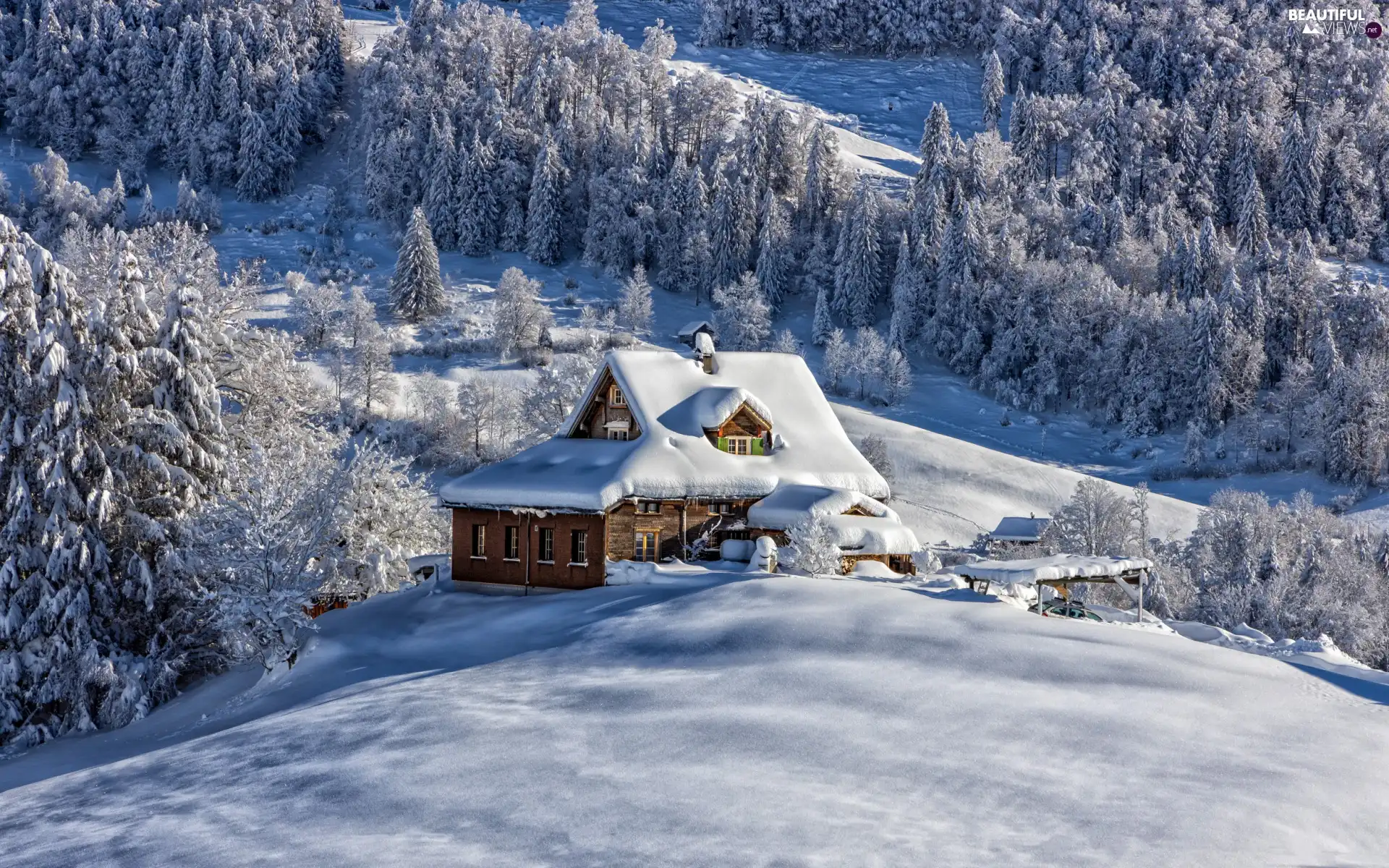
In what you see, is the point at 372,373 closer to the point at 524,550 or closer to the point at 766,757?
the point at 524,550

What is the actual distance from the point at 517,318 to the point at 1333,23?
393 ft

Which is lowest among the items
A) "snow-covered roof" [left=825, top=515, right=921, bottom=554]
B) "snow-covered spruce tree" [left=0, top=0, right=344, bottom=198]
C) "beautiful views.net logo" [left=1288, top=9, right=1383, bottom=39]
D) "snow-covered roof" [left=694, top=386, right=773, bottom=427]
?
"snow-covered roof" [left=825, top=515, right=921, bottom=554]

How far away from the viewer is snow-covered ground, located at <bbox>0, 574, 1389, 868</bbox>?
14555mm

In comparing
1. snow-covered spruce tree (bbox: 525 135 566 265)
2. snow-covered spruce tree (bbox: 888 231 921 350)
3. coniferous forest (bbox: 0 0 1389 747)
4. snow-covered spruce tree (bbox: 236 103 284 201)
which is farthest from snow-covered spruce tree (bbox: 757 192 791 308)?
snow-covered spruce tree (bbox: 236 103 284 201)

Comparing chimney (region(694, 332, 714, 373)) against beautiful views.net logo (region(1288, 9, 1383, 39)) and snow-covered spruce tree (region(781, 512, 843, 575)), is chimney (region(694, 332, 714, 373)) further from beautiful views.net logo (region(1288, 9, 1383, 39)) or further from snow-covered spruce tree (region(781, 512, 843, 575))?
beautiful views.net logo (region(1288, 9, 1383, 39))

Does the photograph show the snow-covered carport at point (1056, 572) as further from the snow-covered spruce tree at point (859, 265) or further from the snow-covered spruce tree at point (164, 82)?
the snow-covered spruce tree at point (164, 82)

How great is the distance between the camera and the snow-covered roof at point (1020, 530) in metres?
66.2

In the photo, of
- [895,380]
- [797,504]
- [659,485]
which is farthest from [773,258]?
[659,485]

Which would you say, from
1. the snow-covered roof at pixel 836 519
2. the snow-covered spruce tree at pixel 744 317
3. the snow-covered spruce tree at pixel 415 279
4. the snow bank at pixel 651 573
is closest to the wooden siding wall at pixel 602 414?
the snow-covered roof at pixel 836 519

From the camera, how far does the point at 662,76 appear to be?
130 metres

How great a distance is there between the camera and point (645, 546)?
121 ft

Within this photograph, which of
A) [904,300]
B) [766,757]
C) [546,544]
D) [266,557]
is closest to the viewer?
[766,757]

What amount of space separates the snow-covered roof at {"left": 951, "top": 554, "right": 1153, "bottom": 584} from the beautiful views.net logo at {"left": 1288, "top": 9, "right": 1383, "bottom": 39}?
475 feet

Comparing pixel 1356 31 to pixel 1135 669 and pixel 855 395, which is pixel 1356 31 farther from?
pixel 1135 669
